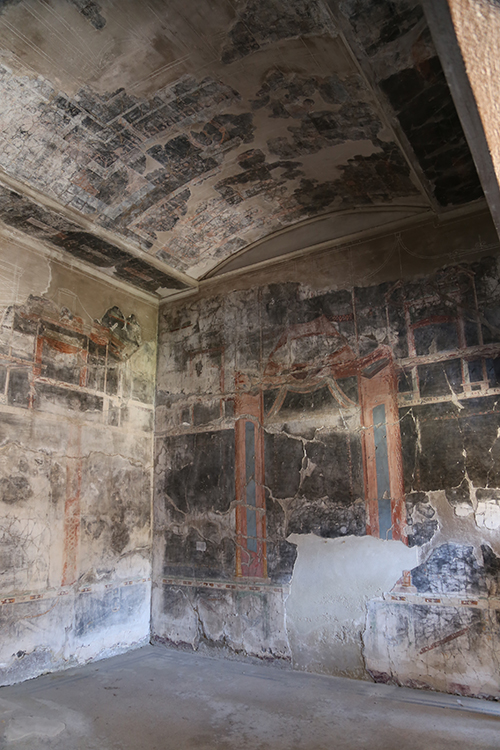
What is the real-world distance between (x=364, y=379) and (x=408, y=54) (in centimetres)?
247

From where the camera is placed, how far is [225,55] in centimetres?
331

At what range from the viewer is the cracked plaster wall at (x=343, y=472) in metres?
3.85

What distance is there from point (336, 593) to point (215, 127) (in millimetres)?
3920

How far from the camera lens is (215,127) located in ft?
13.0

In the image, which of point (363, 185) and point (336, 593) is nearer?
point (336, 593)

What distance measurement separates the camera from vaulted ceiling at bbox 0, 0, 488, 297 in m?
3.05

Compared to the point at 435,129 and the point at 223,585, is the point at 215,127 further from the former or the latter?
the point at 223,585

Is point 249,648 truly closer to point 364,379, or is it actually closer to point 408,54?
point 364,379

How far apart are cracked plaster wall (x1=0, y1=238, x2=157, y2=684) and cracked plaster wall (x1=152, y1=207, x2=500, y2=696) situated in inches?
13.8

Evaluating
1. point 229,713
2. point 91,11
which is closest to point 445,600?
point 229,713

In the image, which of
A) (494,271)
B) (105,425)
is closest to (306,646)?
(105,425)

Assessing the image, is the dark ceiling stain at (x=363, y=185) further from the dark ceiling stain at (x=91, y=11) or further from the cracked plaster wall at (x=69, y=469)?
the cracked plaster wall at (x=69, y=469)

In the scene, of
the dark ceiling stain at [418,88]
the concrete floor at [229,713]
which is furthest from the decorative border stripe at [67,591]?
the dark ceiling stain at [418,88]

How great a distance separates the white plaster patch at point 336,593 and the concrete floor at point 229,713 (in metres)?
0.17
